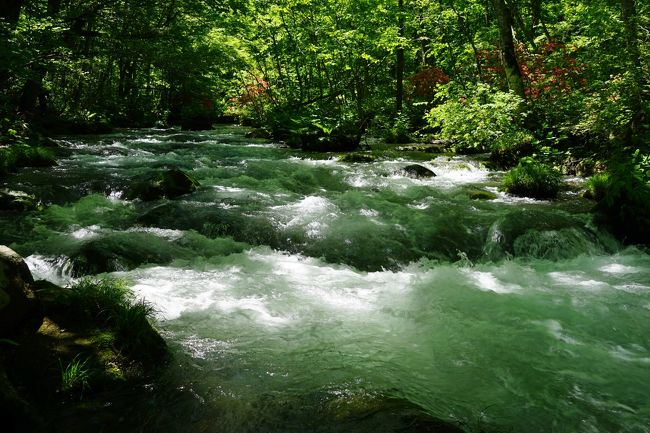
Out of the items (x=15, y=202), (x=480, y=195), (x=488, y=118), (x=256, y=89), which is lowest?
(x=15, y=202)

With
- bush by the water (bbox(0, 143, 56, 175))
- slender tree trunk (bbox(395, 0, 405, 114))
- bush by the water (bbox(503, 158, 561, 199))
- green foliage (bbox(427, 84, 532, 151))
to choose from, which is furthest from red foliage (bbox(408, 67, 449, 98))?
bush by the water (bbox(0, 143, 56, 175))

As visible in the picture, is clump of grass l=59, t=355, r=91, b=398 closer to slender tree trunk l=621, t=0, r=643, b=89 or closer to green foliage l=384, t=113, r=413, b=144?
slender tree trunk l=621, t=0, r=643, b=89

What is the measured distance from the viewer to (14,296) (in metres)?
3.07

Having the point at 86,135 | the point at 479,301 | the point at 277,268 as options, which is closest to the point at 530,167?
the point at 479,301

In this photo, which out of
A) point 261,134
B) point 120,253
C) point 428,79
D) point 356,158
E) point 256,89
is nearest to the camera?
point 120,253

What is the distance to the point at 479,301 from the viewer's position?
4.99 m

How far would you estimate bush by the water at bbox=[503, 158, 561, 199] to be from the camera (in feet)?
32.0

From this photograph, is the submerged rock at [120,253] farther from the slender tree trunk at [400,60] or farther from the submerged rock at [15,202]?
the slender tree trunk at [400,60]

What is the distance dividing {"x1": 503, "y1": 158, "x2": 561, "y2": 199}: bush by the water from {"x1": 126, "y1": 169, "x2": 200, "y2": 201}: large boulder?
7.35 metres

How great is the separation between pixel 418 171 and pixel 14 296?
10432mm

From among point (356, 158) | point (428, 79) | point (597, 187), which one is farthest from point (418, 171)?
point (428, 79)

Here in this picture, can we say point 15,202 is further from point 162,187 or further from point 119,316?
point 119,316

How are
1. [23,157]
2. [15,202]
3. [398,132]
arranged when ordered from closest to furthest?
[15,202], [23,157], [398,132]

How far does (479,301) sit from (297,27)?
1687 centimetres
